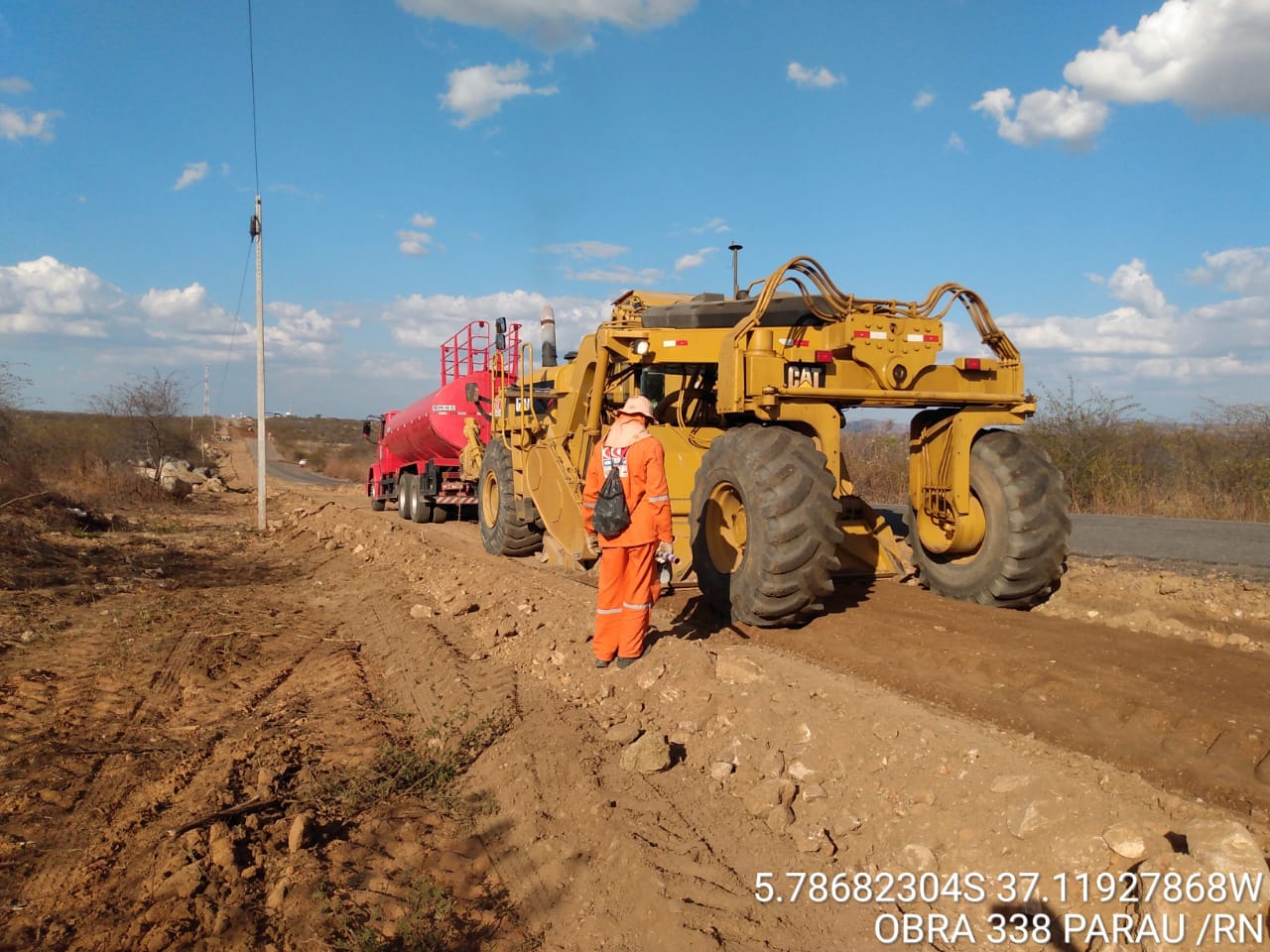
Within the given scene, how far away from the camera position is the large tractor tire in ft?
17.9

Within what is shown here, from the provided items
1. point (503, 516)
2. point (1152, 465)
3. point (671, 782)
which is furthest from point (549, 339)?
point (1152, 465)

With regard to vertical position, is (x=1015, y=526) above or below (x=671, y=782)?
above

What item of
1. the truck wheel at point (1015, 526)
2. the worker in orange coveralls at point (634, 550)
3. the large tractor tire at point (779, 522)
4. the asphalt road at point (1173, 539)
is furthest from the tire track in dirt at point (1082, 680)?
the asphalt road at point (1173, 539)

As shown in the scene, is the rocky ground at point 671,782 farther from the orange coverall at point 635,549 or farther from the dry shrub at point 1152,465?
the dry shrub at point 1152,465

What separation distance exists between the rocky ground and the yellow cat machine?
436 millimetres

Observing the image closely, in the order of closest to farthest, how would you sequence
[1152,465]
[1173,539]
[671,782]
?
[671,782], [1173,539], [1152,465]

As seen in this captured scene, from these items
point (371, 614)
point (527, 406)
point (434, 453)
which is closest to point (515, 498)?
point (527, 406)

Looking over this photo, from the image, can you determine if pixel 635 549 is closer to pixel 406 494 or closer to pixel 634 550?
pixel 634 550

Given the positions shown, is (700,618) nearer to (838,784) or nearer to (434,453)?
(838,784)

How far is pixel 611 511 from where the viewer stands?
17.9 feet

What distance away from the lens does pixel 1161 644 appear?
5.28 metres

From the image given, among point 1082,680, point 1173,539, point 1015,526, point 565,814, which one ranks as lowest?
point 565,814

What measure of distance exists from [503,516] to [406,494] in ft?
25.2

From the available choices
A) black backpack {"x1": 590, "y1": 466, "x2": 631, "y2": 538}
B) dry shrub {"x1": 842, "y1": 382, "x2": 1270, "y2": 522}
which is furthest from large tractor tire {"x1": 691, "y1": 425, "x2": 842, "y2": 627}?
dry shrub {"x1": 842, "y1": 382, "x2": 1270, "y2": 522}
